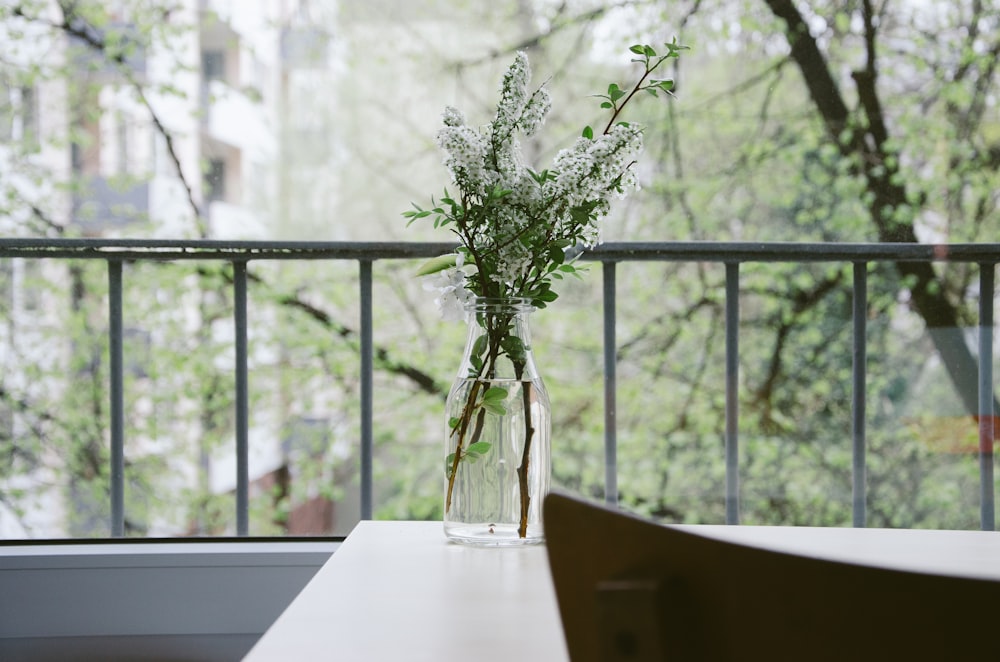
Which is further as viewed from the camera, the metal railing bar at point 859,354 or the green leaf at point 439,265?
the metal railing bar at point 859,354

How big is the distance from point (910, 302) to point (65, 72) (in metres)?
3.88

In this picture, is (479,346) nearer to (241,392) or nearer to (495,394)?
(495,394)

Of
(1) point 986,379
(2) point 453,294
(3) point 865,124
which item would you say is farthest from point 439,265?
(3) point 865,124

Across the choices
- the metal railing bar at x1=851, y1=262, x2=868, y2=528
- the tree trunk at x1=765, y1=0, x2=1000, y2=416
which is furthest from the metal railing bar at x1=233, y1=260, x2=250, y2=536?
the tree trunk at x1=765, y1=0, x2=1000, y2=416

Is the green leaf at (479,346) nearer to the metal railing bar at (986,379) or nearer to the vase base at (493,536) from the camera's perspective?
the vase base at (493,536)

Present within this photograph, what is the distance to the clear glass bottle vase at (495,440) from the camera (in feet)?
2.76

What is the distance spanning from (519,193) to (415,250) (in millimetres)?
711

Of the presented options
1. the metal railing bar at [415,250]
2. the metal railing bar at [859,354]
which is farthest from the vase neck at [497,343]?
the metal railing bar at [859,354]

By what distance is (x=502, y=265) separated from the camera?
2.78ft

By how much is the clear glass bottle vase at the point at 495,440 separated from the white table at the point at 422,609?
0.03 meters

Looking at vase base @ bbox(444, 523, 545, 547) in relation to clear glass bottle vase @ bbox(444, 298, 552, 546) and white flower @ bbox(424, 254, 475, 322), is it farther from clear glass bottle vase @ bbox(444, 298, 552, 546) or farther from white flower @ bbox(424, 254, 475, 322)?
white flower @ bbox(424, 254, 475, 322)

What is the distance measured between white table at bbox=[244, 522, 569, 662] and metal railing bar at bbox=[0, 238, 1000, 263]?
77 cm

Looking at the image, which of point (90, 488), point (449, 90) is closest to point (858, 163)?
point (449, 90)

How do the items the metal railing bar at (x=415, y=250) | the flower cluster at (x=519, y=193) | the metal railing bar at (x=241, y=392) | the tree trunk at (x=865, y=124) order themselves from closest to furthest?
the flower cluster at (x=519, y=193)
the metal railing bar at (x=415, y=250)
the metal railing bar at (x=241, y=392)
the tree trunk at (x=865, y=124)
